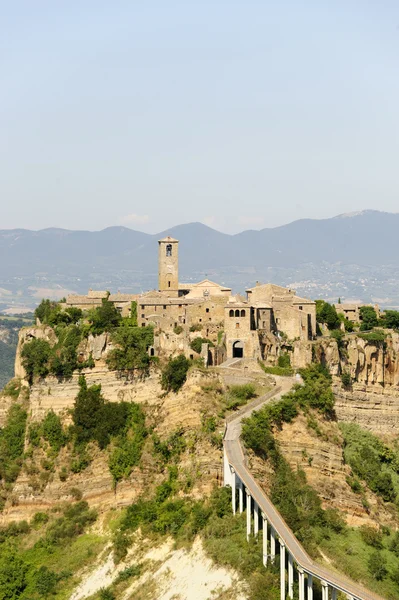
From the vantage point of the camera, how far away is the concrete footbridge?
3453 centimetres

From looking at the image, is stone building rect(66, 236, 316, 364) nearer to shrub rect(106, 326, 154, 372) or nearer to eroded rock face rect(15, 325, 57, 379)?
shrub rect(106, 326, 154, 372)

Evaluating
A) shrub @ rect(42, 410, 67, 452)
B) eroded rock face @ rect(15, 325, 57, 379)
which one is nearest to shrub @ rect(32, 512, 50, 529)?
shrub @ rect(42, 410, 67, 452)

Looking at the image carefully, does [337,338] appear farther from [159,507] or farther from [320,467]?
[159,507]

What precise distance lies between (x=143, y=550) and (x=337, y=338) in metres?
20.6

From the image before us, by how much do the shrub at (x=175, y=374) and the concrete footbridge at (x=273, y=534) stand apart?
4.03 m

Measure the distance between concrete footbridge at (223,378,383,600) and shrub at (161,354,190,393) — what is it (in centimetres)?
403

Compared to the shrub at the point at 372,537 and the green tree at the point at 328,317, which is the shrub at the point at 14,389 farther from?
the shrub at the point at 372,537

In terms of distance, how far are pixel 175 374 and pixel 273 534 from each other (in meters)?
14.0

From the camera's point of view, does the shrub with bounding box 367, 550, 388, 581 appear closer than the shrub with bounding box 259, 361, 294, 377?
Yes

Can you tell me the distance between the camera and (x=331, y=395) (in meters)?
51.8

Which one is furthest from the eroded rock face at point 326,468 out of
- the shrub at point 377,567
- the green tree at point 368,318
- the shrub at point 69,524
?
the green tree at point 368,318

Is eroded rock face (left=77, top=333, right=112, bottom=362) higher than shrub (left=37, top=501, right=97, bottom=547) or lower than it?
higher

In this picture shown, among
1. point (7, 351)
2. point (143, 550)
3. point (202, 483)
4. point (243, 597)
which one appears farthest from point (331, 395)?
point (7, 351)

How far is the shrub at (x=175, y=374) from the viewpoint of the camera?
50219mm
